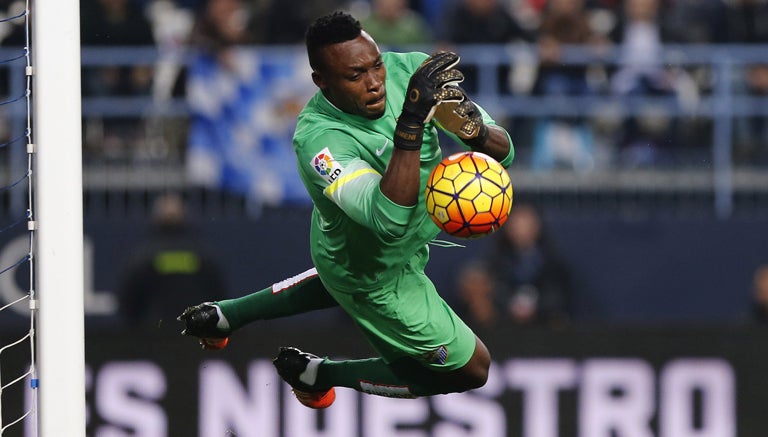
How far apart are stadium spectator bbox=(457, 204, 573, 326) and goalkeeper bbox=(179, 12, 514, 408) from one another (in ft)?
13.1

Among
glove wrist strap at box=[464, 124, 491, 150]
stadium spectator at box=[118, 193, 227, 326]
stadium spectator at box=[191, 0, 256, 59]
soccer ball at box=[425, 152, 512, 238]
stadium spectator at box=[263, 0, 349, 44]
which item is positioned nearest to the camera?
soccer ball at box=[425, 152, 512, 238]

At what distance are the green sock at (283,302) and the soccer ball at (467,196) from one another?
126cm

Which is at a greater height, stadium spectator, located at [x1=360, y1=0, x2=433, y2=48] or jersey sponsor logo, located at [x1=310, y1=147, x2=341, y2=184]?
stadium spectator, located at [x1=360, y1=0, x2=433, y2=48]

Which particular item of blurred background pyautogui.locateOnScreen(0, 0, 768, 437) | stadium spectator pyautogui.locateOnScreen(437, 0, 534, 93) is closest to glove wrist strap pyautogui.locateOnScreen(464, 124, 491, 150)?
blurred background pyautogui.locateOnScreen(0, 0, 768, 437)

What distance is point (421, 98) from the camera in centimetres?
492

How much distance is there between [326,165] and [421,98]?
503 millimetres

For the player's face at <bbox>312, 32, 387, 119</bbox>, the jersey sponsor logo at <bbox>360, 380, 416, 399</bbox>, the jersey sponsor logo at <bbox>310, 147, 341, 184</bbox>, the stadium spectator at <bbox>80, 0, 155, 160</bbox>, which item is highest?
the stadium spectator at <bbox>80, 0, 155, 160</bbox>

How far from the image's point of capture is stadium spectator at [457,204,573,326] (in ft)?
34.5

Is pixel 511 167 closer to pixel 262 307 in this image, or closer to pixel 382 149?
pixel 262 307

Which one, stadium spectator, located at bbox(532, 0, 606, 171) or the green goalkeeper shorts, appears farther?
stadium spectator, located at bbox(532, 0, 606, 171)

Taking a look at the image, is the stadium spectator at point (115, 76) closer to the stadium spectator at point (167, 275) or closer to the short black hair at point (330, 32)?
the stadium spectator at point (167, 275)

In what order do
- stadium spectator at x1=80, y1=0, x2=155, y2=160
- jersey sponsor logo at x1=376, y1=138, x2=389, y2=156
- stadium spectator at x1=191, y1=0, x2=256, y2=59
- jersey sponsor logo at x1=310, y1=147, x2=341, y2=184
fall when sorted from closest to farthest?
jersey sponsor logo at x1=310, y1=147, x2=341, y2=184 < jersey sponsor logo at x1=376, y1=138, x2=389, y2=156 < stadium spectator at x1=191, y1=0, x2=256, y2=59 < stadium spectator at x1=80, y1=0, x2=155, y2=160

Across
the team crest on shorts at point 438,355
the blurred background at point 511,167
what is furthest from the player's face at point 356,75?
the blurred background at point 511,167

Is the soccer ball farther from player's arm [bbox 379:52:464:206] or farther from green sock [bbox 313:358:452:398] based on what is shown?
green sock [bbox 313:358:452:398]
